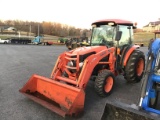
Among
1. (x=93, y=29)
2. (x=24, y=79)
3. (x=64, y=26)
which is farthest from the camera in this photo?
(x=64, y=26)

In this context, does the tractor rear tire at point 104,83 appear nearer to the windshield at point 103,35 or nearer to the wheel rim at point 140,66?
the windshield at point 103,35

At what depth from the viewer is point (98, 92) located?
17.3 ft

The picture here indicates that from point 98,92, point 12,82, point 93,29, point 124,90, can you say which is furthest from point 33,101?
point 93,29

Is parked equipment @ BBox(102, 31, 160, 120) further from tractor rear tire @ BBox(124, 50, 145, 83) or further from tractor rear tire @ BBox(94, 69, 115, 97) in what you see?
tractor rear tire @ BBox(124, 50, 145, 83)

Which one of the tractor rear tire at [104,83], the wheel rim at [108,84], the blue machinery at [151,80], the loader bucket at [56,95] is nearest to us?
the blue machinery at [151,80]

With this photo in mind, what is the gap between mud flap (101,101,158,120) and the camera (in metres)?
3.05

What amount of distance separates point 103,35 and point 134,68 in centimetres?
143

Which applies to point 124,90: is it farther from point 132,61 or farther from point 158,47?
point 158,47

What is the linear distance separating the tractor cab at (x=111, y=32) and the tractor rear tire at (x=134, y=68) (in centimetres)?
52

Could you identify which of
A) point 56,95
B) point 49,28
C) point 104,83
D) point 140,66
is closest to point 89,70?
point 104,83

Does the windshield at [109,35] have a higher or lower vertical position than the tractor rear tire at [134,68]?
higher

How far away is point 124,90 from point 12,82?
3.76m

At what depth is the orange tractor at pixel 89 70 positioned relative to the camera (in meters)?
4.45

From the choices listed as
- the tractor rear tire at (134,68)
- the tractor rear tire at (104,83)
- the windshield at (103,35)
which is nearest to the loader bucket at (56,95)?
the tractor rear tire at (104,83)
